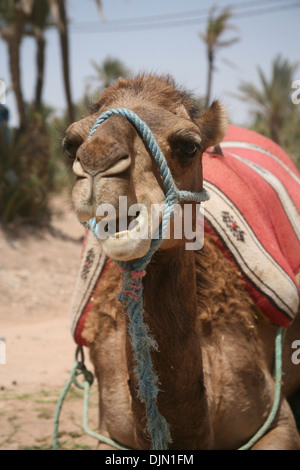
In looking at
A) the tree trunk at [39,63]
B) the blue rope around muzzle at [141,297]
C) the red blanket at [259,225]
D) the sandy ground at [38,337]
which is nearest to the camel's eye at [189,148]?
the blue rope around muzzle at [141,297]

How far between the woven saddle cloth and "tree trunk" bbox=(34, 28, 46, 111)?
13.3 metres

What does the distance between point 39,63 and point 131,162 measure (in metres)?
16.7

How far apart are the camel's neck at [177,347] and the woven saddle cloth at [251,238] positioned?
24.9 inches

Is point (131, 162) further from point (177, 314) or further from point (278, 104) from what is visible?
point (278, 104)

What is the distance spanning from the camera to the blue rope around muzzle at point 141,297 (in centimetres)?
199

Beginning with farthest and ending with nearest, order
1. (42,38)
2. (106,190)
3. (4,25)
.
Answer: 1. (4,25)
2. (42,38)
3. (106,190)

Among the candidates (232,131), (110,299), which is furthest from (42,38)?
(110,299)

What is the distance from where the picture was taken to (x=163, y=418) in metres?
2.28

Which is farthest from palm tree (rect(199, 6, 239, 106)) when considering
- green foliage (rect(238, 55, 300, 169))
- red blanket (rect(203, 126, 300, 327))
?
red blanket (rect(203, 126, 300, 327))

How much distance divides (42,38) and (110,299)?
54.0 ft

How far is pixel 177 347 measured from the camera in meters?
2.34

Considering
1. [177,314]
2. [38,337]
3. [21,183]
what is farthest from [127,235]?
[21,183]

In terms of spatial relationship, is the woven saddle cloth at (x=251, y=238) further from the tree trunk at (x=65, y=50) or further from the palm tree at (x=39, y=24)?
the palm tree at (x=39, y=24)
